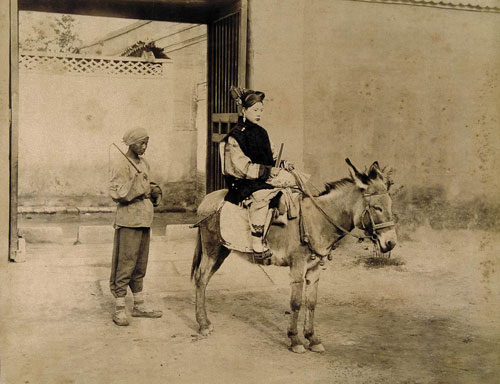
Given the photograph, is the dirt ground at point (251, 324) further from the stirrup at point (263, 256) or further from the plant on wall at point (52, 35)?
the plant on wall at point (52, 35)

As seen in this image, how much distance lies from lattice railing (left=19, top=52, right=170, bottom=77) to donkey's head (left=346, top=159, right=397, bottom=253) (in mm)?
7688

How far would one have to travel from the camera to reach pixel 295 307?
5105 mm

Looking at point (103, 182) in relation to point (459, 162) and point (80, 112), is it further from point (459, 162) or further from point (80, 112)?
point (459, 162)

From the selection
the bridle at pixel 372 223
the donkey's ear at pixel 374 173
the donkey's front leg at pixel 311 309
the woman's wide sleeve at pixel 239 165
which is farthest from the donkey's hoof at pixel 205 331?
the donkey's ear at pixel 374 173

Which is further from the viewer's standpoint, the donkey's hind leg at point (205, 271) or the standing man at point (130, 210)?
the standing man at point (130, 210)

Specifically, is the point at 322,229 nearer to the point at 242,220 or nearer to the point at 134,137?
the point at 242,220

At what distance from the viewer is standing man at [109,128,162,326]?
5.59 meters

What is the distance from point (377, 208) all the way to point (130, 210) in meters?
2.10

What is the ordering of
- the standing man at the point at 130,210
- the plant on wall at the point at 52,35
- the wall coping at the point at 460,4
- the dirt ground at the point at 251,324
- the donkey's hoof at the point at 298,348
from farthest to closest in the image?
1. the plant on wall at the point at 52,35
2. the wall coping at the point at 460,4
3. the standing man at the point at 130,210
4. the donkey's hoof at the point at 298,348
5. the dirt ground at the point at 251,324

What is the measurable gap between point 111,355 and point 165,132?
7501 mm

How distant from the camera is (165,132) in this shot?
12.1 meters

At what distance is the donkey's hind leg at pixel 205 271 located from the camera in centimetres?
546

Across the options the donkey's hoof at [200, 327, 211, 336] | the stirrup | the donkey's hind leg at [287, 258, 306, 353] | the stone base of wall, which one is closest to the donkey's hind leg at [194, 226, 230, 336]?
the donkey's hoof at [200, 327, 211, 336]

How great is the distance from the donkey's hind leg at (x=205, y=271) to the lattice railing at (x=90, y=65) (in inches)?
281
